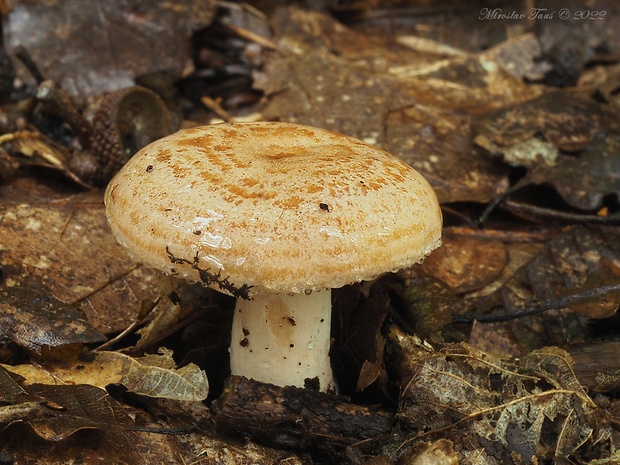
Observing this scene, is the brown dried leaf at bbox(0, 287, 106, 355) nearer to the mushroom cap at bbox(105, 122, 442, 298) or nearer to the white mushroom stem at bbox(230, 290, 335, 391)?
the mushroom cap at bbox(105, 122, 442, 298)

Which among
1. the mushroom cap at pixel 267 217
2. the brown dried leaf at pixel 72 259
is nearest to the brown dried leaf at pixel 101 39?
the brown dried leaf at pixel 72 259

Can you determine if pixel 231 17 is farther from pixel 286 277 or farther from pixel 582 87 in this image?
pixel 286 277

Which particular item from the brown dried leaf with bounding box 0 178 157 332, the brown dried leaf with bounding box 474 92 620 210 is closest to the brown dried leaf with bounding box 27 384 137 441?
the brown dried leaf with bounding box 0 178 157 332

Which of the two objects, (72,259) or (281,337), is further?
(72,259)

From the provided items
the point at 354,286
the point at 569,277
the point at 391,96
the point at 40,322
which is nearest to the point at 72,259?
the point at 40,322

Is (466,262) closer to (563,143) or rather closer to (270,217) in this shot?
Answer: (563,143)

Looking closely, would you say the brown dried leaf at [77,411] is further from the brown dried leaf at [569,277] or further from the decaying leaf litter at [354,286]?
the brown dried leaf at [569,277]
